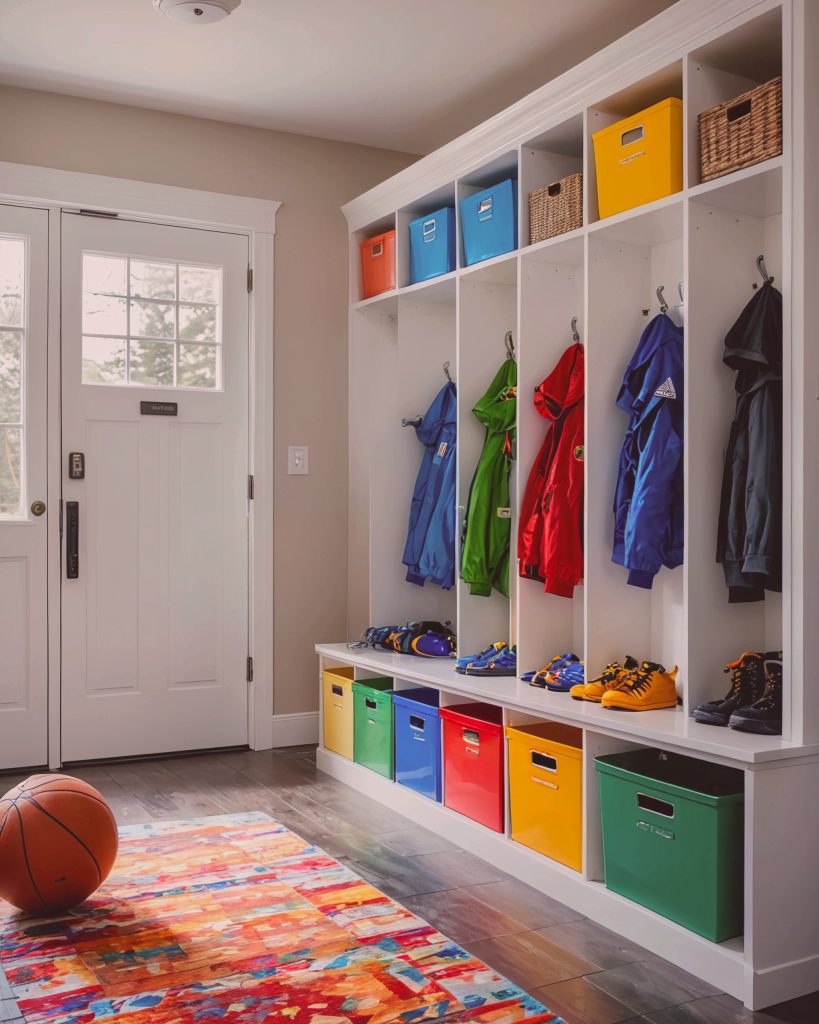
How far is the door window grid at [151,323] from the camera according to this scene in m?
4.31

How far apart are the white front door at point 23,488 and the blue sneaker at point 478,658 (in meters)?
1.78

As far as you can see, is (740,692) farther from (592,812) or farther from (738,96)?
(738,96)

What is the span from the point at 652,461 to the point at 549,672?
813 mm

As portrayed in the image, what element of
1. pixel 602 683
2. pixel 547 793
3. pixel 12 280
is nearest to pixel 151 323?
pixel 12 280

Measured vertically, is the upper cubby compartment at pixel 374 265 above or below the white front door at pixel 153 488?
above

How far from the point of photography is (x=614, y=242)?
3234 mm

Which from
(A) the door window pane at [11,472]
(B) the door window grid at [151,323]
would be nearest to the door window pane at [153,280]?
(B) the door window grid at [151,323]

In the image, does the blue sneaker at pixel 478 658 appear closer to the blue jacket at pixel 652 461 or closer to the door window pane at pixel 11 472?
the blue jacket at pixel 652 461

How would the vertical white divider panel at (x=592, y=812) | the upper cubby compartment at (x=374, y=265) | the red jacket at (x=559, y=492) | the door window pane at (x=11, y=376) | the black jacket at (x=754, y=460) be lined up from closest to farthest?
the black jacket at (x=754, y=460), the vertical white divider panel at (x=592, y=812), the red jacket at (x=559, y=492), the door window pane at (x=11, y=376), the upper cubby compartment at (x=374, y=265)

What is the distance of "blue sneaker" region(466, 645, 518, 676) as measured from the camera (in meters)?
3.57

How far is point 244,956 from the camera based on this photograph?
2428 mm

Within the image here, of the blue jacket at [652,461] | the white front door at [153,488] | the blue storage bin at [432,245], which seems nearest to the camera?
the blue jacket at [652,461]

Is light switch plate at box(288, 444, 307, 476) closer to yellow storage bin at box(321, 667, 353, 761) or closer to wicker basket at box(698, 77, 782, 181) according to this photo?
yellow storage bin at box(321, 667, 353, 761)

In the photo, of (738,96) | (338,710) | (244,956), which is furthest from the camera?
(338,710)
